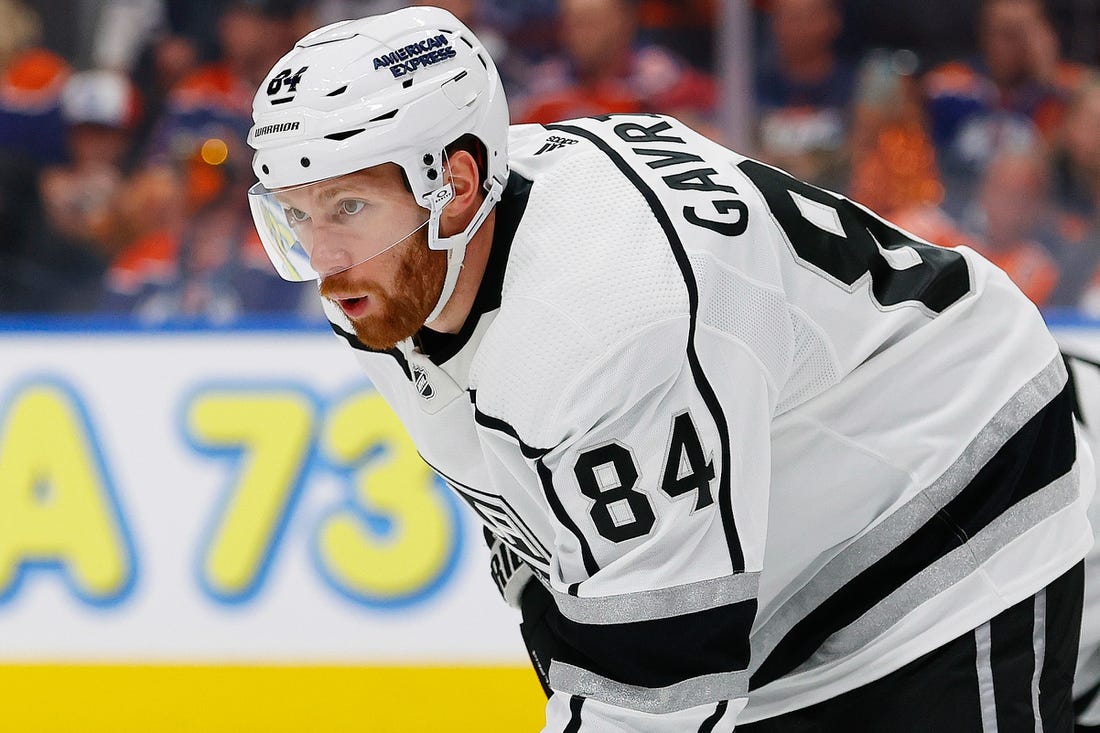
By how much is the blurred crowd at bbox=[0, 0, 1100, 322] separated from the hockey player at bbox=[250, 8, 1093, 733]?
1.81m

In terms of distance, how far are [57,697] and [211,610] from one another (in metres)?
0.36

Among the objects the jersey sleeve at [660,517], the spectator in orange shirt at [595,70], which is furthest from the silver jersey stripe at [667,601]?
the spectator in orange shirt at [595,70]

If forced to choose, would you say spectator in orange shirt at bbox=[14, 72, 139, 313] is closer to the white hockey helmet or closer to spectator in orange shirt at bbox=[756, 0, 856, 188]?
spectator in orange shirt at bbox=[756, 0, 856, 188]

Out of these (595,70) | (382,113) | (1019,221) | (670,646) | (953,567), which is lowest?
(1019,221)

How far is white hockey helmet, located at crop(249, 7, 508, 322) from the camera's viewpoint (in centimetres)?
143

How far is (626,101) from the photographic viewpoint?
3.63m

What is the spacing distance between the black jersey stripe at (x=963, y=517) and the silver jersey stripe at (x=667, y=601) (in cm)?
28

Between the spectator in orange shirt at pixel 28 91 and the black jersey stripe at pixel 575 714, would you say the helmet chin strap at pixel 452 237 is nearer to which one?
the black jersey stripe at pixel 575 714

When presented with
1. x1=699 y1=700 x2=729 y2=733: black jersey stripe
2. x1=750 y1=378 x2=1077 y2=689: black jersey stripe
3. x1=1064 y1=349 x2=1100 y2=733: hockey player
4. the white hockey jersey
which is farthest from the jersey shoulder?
x1=1064 y1=349 x2=1100 y2=733: hockey player

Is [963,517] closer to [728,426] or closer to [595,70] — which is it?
[728,426]

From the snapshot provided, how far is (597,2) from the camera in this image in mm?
3629

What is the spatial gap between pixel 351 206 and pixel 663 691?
1.87 ft

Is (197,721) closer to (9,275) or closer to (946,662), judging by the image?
(9,275)

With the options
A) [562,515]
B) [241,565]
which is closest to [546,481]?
[562,515]
